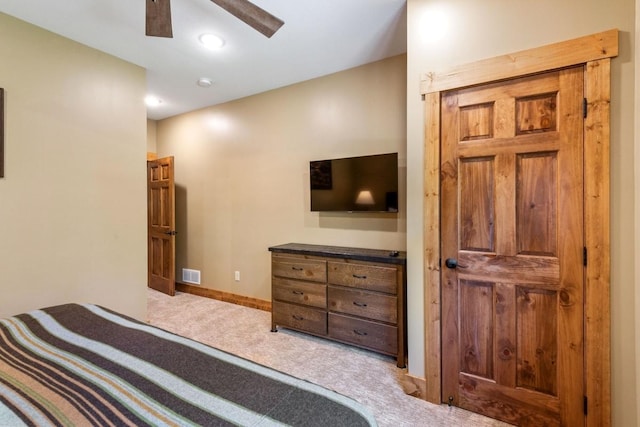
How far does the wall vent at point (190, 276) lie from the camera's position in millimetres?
4266

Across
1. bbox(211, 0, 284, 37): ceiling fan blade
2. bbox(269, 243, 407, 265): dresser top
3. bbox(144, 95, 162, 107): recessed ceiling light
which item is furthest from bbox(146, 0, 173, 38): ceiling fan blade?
bbox(144, 95, 162, 107): recessed ceiling light

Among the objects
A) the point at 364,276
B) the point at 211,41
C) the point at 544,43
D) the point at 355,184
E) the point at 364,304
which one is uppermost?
the point at 211,41

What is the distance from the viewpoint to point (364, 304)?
2.51m

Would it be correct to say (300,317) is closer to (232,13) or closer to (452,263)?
(452,263)

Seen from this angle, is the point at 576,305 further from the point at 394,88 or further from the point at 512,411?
the point at 394,88

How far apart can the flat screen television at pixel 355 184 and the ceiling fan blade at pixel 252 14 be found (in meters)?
1.39

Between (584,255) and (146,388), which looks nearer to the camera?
(146,388)

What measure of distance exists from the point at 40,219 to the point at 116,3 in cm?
173

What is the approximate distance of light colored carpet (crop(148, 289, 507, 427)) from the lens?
1.82 meters

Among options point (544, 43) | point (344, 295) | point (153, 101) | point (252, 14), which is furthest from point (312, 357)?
point (153, 101)

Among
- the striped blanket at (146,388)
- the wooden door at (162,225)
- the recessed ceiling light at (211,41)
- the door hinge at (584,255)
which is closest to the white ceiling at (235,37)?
the recessed ceiling light at (211,41)

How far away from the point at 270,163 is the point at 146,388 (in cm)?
Result: 291

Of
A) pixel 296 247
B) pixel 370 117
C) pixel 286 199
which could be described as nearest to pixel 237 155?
pixel 286 199

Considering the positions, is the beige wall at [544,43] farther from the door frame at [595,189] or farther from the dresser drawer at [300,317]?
the dresser drawer at [300,317]
